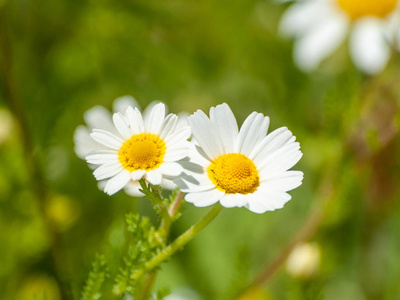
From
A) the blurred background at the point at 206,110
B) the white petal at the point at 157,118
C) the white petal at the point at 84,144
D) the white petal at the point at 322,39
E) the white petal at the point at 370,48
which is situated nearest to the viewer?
the white petal at the point at 157,118

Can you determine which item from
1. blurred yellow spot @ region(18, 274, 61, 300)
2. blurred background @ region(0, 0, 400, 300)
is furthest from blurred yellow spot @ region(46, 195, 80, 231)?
blurred yellow spot @ region(18, 274, 61, 300)

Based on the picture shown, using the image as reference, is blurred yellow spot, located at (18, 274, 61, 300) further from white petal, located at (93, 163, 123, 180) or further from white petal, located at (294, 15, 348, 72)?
white petal, located at (294, 15, 348, 72)

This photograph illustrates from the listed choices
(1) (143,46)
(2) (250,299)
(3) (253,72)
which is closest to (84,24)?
(1) (143,46)

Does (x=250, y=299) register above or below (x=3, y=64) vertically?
below

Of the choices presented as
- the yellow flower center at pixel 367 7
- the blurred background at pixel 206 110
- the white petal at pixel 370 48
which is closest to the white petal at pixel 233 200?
the blurred background at pixel 206 110

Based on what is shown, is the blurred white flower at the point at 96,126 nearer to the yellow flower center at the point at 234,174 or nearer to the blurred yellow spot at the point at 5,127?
the yellow flower center at the point at 234,174

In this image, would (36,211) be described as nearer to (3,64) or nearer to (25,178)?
(25,178)

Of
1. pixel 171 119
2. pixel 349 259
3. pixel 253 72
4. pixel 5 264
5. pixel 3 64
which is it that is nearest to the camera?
pixel 171 119

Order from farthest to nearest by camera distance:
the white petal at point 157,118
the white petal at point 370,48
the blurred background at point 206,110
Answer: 1. the white petal at point 370,48
2. the blurred background at point 206,110
3. the white petal at point 157,118
